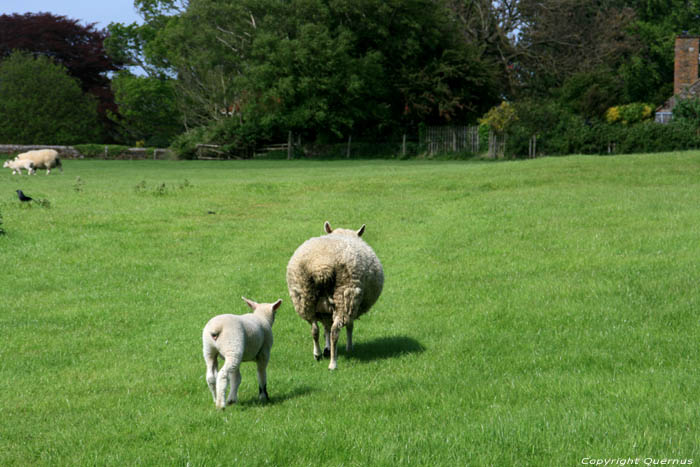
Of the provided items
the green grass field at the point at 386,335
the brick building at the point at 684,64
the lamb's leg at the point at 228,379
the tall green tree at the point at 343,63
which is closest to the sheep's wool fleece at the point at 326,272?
the green grass field at the point at 386,335

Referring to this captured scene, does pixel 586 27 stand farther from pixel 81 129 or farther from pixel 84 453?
pixel 84 453

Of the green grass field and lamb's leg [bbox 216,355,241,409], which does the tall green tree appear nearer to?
the green grass field

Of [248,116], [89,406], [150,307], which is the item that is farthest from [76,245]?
[248,116]

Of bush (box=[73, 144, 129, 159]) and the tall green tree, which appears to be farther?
bush (box=[73, 144, 129, 159])

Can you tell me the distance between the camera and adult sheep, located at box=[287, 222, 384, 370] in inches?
356

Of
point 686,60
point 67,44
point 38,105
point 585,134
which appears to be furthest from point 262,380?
point 67,44

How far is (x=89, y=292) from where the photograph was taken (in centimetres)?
1322

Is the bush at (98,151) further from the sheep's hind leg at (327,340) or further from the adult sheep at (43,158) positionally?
the sheep's hind leg at (327,340)

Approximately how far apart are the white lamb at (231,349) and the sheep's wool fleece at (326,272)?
5.56 ft

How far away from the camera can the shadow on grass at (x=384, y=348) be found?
9.59 metres

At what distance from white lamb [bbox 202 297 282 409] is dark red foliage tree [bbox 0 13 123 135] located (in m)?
75.3

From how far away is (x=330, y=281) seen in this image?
910 centimetres

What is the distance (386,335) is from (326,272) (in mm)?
2224

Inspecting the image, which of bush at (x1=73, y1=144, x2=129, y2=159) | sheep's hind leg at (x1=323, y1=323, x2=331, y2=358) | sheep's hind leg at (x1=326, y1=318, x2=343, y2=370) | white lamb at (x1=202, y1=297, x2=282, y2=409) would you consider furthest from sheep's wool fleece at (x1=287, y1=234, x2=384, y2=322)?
bush at (x1=73, y1=144, x2=129, y2=159)
